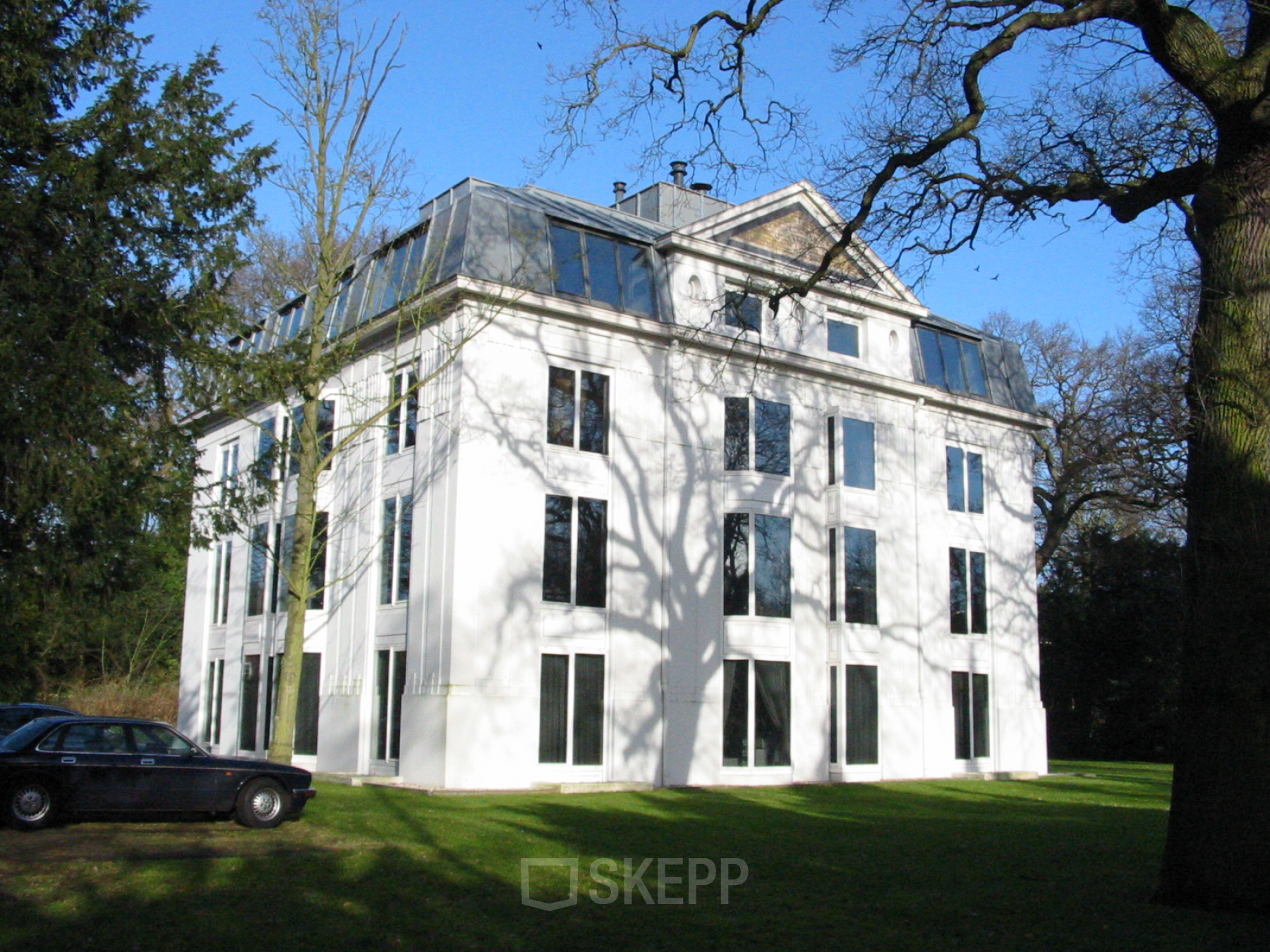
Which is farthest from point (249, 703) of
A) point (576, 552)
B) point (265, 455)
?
point (265, 455)

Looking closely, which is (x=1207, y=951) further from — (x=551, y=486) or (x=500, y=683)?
(x=551, y=486)

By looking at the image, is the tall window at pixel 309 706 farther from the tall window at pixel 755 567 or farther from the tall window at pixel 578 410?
the tall window at pixel 755 567

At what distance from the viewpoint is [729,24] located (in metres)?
11.7

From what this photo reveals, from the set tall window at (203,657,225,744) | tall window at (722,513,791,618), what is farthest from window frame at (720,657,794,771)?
tall window at (203,657,225,744)

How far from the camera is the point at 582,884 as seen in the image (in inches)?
440

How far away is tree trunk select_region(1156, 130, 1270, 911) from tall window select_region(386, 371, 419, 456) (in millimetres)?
16104

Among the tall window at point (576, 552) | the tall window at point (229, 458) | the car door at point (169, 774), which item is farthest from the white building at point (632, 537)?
the car door at point (169, 774)

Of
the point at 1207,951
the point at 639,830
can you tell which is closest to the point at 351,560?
the point at 639,830

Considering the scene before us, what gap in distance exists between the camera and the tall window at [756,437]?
2620cm

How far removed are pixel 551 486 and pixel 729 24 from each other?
1293 centimetres

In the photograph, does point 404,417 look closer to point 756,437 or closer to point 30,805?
point 756,437

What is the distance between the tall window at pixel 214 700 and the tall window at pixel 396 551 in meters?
8.67

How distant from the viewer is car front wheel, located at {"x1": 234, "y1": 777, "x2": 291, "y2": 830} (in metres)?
14.9

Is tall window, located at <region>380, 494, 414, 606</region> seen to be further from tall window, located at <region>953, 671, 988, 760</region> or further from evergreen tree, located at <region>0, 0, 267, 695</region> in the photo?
tall window, located at <region>953, 671, 988, 760</region>
